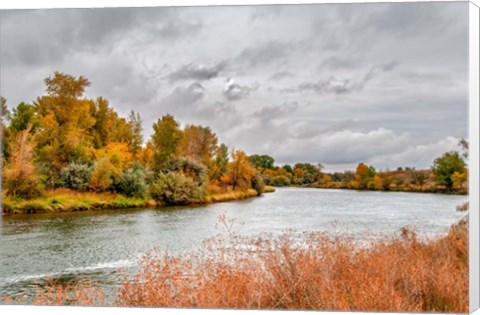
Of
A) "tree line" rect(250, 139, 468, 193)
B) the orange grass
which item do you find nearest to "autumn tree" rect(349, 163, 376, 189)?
"tree line" rect(250, 139, 468, 193)

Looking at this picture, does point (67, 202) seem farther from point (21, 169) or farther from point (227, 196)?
point (227, 196)

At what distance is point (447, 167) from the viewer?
279 inches

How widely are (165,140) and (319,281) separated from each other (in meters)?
2.92

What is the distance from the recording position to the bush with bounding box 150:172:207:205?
851cm

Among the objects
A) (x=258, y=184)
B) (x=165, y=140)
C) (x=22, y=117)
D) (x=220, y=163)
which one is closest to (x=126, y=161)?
(x=165, y=140)

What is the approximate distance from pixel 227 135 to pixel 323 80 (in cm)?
130

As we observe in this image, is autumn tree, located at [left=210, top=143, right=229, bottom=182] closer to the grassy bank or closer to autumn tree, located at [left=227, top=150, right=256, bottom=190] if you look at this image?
autumn tree, located at [left=227, top=150, right=256, bottom=190]

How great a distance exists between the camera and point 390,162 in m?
7.54

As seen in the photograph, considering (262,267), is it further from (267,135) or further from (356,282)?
(267,135)

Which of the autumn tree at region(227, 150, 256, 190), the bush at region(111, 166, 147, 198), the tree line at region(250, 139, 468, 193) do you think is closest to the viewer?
the tree line at region(250, 139, 468, 193)

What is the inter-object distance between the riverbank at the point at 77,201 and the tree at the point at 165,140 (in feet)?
2.24

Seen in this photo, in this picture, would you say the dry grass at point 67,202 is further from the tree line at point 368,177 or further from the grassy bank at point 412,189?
the grassy bank at point 412,189

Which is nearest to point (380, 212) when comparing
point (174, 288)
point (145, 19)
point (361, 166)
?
point (361, 166)

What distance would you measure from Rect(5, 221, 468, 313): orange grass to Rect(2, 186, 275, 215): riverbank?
193 cm
